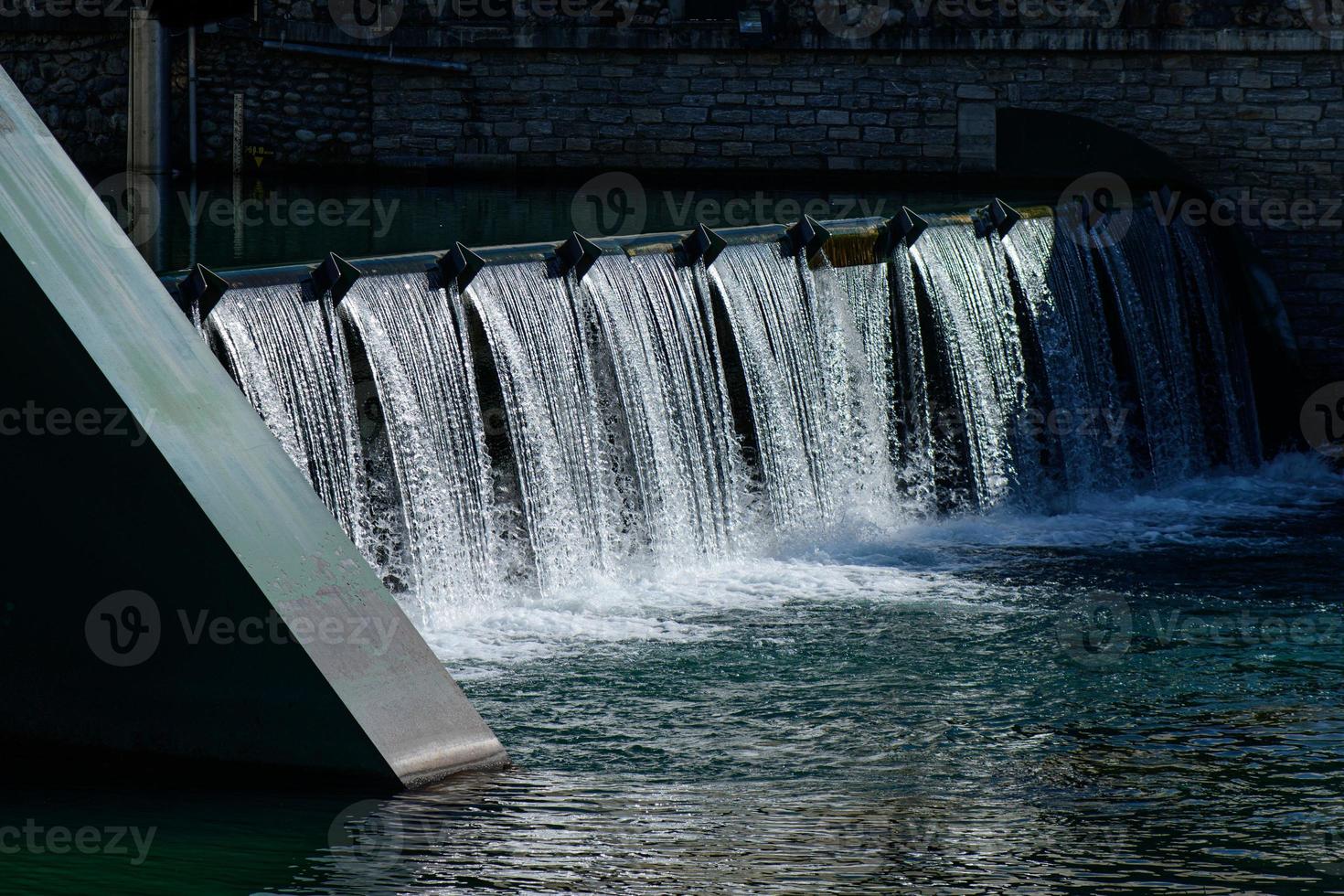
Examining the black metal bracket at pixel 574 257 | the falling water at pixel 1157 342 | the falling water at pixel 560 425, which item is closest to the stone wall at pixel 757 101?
the falling water at pixel 1157 342

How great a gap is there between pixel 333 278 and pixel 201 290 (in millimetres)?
612

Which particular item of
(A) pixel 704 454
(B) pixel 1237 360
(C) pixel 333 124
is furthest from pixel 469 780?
(C) pixel 333 124

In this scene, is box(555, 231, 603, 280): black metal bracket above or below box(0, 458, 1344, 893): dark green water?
above

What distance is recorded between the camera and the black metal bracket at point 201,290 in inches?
275

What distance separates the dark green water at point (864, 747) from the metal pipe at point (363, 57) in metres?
6.77

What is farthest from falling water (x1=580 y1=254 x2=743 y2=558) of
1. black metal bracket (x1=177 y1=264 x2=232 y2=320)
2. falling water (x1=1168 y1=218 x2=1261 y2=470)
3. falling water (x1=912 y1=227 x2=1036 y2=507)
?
falling water (x1=1168 y1=218 x2=1261 y2=470)

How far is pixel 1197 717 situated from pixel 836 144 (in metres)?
8.45

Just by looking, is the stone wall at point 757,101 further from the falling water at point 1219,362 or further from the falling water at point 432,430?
the falling water at point 432,430

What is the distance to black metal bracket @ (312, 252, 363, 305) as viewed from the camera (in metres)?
7.45

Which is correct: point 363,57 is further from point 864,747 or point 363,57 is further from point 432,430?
point 864,747

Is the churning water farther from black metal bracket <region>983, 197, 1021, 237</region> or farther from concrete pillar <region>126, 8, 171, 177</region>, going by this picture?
concrete pillar <region>126, 8, 171, 177</region>

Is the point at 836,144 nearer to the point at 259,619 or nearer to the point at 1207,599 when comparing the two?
the point at 1207,599

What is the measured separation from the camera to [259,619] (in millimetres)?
5367

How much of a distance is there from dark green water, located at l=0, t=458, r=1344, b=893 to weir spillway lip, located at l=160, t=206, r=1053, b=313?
58.7 inches
